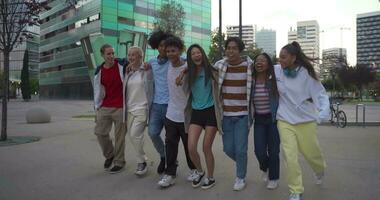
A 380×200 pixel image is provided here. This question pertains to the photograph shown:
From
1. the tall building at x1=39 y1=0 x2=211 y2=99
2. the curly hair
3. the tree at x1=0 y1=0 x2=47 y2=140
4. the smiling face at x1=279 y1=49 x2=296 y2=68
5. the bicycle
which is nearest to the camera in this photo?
the smiling face at x1=279 y1=49 x2=296 y2=68

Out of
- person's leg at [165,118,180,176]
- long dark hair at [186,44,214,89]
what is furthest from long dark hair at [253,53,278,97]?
person's leg at [165,118,180,176]

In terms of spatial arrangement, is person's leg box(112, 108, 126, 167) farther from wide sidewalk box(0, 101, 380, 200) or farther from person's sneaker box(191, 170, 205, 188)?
person's sneaker box(191, 170, 205, 188)

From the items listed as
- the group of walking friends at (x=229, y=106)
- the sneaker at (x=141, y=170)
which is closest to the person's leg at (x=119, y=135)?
the group of walking friends at (x=229, y=106)

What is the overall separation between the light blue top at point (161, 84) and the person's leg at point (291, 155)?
1636 millimetres

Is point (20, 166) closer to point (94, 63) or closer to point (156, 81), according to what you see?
point (156, 81)

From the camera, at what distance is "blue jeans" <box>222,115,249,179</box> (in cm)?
530

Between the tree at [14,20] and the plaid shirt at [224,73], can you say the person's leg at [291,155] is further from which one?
the tree at [14,20]

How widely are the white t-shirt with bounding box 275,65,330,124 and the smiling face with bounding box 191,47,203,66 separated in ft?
3.40

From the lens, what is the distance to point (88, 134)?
40.4ft

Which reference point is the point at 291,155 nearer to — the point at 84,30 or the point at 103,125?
the point at 103,125

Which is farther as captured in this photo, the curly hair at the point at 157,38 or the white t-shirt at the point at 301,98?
the curly hair at the point at 157,38

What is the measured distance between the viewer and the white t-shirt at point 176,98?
5.55 m

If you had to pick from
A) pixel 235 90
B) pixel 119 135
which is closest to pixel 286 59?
pixel 235 90

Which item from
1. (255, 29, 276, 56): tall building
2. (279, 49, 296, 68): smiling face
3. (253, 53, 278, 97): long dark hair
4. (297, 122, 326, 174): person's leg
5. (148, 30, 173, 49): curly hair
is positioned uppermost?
(255, 29, 276, 56): tall building
